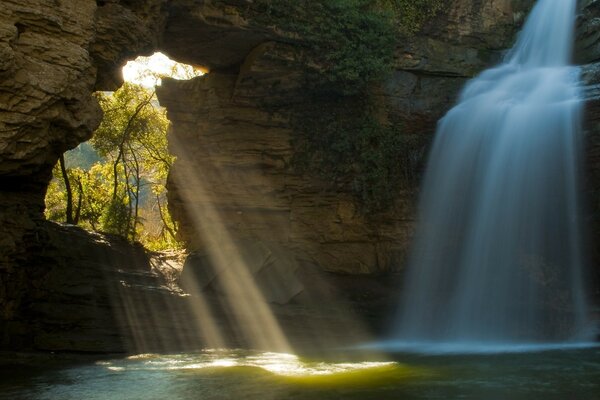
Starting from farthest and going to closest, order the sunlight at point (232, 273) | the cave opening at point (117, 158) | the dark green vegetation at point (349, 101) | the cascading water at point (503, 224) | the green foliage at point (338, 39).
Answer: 1. the cave opening at point (117, 158)
2. the dark green vegetation at point (349, 101)
3. the green foliage at point (338, 39)
4. the sunlight at point (232, 273)
5. the cascading water at point (503, 224)

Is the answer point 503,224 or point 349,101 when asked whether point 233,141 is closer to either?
point 349,101

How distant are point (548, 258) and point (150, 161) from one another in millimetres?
16889

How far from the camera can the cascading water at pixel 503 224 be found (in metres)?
12.2

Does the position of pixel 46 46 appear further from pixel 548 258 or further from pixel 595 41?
pixel 595 41

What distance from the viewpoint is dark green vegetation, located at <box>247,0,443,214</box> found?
14.7 m

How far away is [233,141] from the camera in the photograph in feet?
51.3

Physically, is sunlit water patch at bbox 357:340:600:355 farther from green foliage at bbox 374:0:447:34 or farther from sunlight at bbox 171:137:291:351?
green foliage at bbox 374:0:447:34

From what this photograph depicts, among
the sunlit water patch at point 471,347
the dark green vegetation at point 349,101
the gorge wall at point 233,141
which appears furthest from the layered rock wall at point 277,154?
the sunlit water patch at point 471,347

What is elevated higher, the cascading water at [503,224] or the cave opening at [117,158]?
the cave opening at [117,158]

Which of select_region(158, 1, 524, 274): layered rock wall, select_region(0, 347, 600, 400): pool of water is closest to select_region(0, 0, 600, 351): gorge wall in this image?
select_region(158, 1, 524, 274): layered rock wall

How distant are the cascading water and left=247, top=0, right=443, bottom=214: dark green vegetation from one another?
1177mm

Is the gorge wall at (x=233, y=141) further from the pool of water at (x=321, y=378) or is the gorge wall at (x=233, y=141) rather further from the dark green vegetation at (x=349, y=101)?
the pool of water at (x=321, y=378)

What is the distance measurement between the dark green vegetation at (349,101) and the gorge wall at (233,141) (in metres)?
0.25

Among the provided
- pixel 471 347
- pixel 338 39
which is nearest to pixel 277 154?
pixel 338 39
